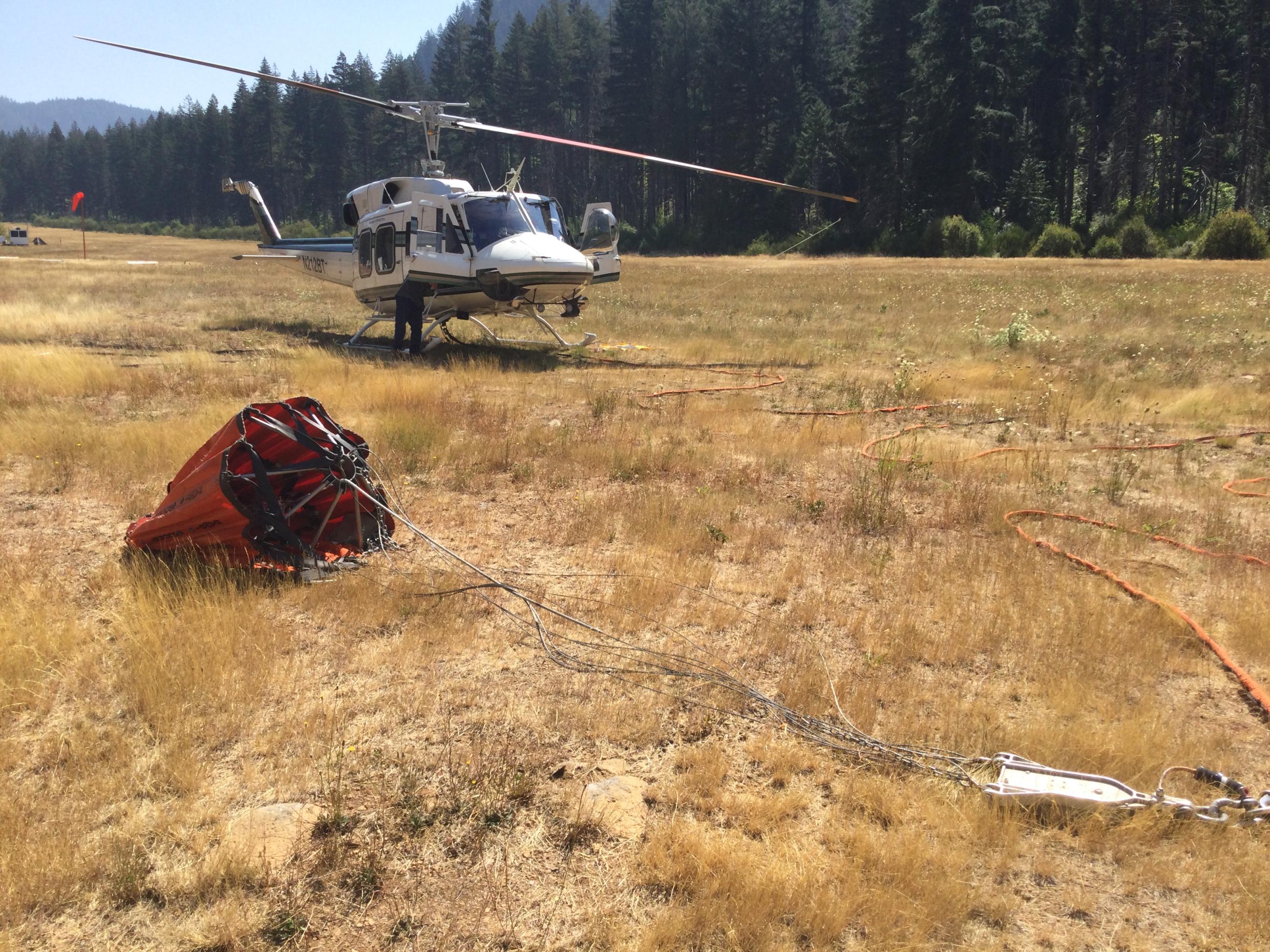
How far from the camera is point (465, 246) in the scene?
47.0 feet

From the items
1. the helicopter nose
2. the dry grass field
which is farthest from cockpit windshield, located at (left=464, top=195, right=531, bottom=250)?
the dry grass field

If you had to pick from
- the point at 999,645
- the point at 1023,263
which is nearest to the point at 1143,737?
the point at 999,645

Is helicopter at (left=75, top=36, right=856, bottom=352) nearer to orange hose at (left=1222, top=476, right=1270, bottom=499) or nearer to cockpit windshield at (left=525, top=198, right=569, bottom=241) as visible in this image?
cockpit windshield at (left=525, top=198, right=569, bottom=241)

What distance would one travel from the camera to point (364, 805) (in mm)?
3508

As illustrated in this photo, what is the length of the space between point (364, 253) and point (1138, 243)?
37.9m

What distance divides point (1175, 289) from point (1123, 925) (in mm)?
25203

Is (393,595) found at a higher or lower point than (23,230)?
lower

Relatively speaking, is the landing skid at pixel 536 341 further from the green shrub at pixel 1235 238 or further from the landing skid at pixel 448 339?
the green shrub at pixel 1235 238

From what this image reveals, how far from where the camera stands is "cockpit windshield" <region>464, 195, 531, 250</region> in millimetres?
14297

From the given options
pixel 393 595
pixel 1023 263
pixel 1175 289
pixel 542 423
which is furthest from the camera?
pixel 1023 263

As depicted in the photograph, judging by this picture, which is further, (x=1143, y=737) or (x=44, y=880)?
(x=1143, y=737)

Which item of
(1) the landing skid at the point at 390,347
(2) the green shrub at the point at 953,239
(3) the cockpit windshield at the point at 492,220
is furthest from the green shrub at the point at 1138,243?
(1) the landing skid at the point at 390,347

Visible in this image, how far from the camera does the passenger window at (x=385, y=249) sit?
15453 millimetres

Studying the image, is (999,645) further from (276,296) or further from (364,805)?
(276,296)
